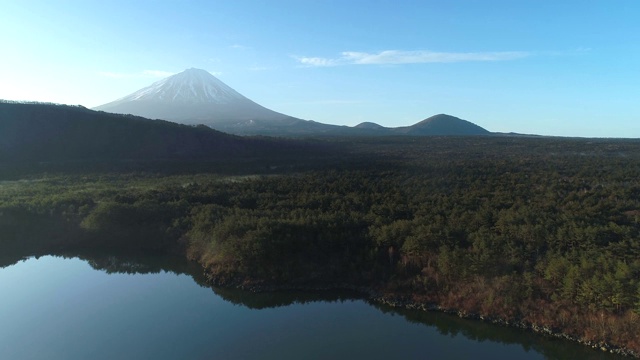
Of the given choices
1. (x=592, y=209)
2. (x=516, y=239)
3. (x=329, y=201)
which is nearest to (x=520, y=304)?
(x=516, y=239)

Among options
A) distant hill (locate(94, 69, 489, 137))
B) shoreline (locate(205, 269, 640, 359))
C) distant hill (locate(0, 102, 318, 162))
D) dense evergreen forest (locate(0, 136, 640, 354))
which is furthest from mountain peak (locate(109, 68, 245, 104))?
shoreline (locate(205, 269, 640, 359))

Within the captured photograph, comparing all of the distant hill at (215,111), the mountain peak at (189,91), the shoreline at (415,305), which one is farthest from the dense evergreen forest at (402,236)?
the mountain peak at (189,91)

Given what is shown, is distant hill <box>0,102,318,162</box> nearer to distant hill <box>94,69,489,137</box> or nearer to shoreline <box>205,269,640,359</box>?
shoreline <box>205,269,640,359</box>

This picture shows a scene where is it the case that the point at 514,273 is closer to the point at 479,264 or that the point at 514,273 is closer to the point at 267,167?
the point at 479,264

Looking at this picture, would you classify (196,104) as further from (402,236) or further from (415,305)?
(415,305)

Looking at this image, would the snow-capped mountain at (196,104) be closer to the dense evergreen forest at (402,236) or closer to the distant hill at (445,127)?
the distant hill at (445,127)

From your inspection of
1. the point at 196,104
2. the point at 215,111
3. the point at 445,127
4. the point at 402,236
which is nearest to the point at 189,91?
the point at 196,104
